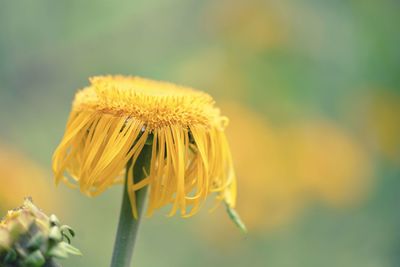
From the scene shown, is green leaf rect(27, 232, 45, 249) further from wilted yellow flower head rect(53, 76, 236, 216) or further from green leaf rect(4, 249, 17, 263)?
wilted yellow flower head rect(53, 76, 236, 216)

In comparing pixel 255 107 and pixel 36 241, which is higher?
pixel 255 107

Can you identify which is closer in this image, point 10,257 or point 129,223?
point 10,257

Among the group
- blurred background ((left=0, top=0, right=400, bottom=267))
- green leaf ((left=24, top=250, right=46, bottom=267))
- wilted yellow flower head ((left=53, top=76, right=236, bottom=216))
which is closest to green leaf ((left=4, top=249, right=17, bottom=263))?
green leaf ((left=24, top=250, right=46, bottom=267))

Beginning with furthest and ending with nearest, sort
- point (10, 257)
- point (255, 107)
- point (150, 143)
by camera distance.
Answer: point (255, 107) < point (150, 143) < point (10, 257)

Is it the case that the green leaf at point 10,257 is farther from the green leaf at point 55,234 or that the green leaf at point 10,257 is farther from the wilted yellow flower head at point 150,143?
the wilted yellow flower head at point 150,143

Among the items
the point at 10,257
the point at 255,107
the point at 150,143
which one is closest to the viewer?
the point at 10,257

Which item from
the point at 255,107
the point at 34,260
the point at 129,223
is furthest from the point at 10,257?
the point at 255,107

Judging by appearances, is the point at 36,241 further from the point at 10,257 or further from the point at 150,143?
the point at 150,143
